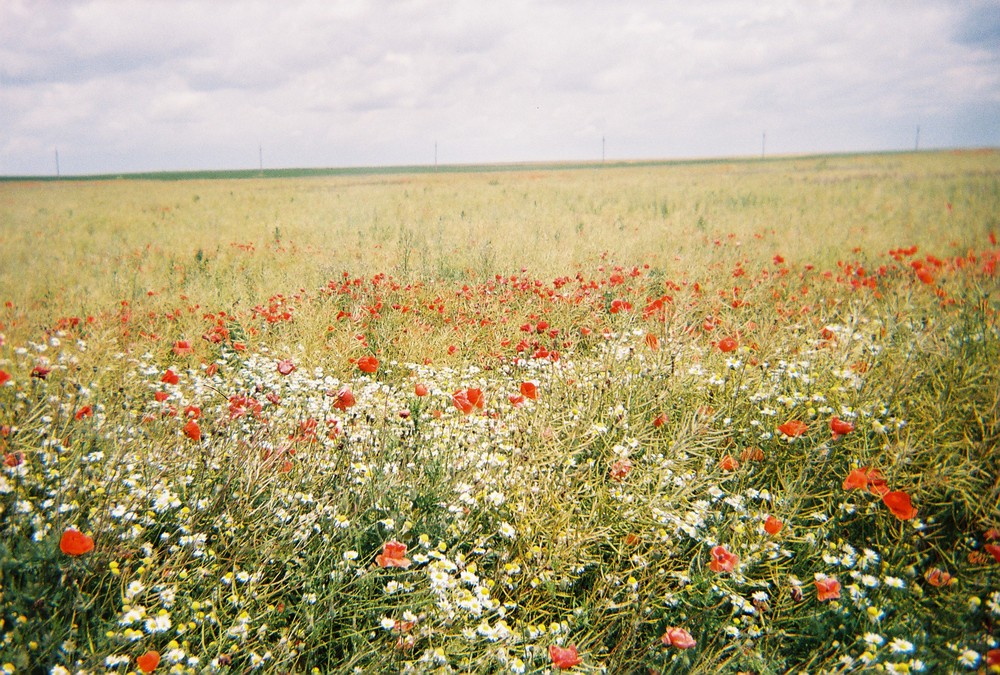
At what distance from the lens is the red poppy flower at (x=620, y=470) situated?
2.75 metres

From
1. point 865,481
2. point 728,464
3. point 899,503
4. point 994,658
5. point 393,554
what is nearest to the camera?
point 994,658

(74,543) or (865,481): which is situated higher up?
(74,543)

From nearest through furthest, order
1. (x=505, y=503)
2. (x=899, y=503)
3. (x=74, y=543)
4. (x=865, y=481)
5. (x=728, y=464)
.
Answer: (x=74, y=543)
(x=899, y=503)
(x=865, y=481)
(x=505, y=503)
(x=728, y=464)

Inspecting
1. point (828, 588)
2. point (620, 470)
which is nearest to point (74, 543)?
point (620, 470)

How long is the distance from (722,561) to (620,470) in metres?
0.65

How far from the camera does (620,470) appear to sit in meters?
2.75

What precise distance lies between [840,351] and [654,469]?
6.29 feet

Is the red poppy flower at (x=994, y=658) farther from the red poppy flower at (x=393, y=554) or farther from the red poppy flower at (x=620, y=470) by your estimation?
the red poppy flower at (x=393, y=554)

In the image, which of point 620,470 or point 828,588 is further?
point 620,470

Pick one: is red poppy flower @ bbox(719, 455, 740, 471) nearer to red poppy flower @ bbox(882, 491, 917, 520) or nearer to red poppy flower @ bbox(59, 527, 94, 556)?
red poppy flower @ bbox(882, 491, 917, 520)

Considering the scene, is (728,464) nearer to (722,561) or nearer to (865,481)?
(865,481)

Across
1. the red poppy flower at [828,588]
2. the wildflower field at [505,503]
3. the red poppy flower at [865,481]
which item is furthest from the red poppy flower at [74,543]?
the red poppy flower at [865,481]

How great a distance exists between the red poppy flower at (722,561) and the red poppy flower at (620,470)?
59 centimetres

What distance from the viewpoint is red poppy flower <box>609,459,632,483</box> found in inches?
108
